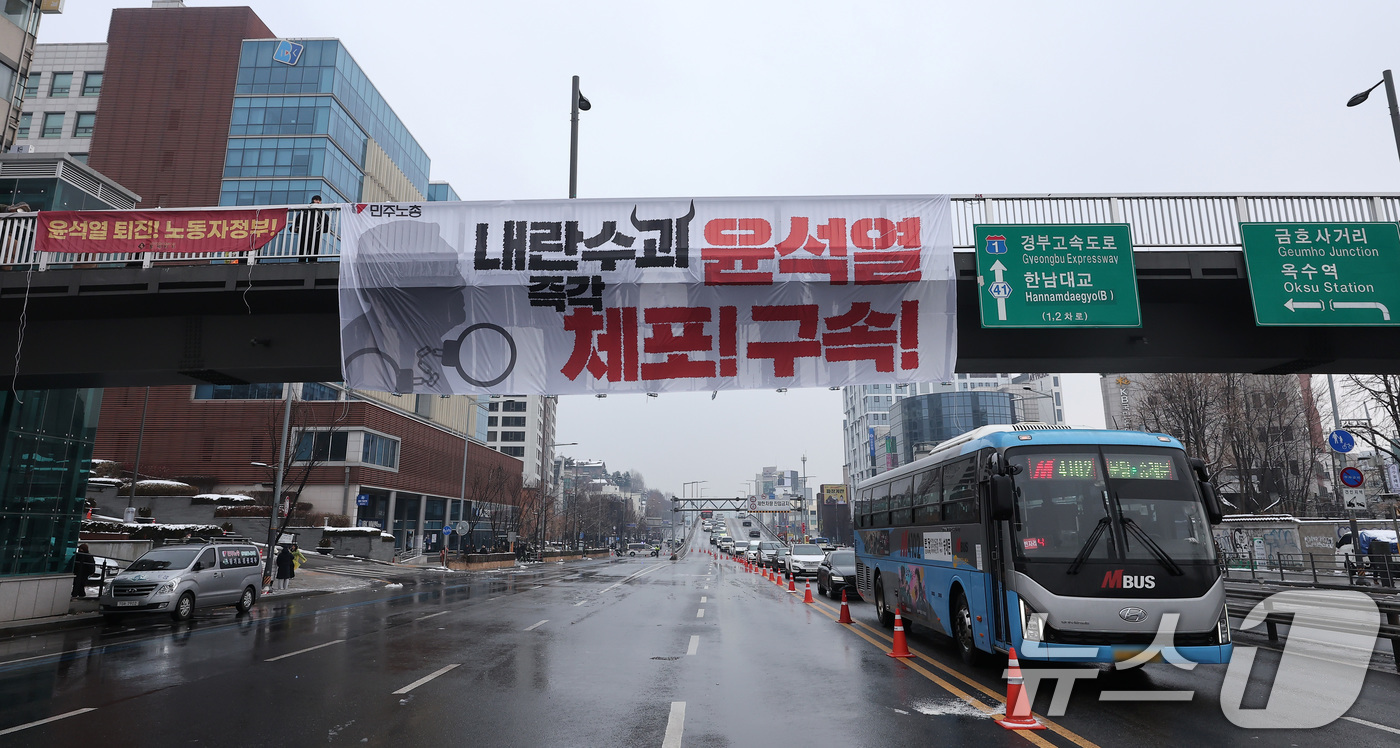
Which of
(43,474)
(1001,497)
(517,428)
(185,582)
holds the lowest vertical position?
(185,582)

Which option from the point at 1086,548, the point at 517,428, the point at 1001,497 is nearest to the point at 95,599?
A: the point at 1001,497

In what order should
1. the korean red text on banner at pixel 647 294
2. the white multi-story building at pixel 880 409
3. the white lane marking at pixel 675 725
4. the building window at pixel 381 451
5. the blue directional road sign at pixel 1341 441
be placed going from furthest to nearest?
the white multi-story building at pixel 880 409, the building window at pixel 381 451, the blue directional road sign at pixel 1341 441, the korean red text on banner at pixel 647 294, the white lane marking at pixel 675 725

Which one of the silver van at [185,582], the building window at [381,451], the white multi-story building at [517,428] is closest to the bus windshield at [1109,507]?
the silver van at [185,582]

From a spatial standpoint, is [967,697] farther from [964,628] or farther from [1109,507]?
[1109,507]

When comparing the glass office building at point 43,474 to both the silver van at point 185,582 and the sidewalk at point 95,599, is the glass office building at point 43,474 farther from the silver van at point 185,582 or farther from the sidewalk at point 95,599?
the silver van at point 185,582

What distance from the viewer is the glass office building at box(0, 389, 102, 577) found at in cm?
1877

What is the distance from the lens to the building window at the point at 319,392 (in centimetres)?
5697

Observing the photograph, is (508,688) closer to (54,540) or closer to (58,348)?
(58,348)

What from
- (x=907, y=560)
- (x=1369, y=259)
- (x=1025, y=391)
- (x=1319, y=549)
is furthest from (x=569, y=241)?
(x=1025, y=391)

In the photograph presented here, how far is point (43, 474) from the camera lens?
1983cm

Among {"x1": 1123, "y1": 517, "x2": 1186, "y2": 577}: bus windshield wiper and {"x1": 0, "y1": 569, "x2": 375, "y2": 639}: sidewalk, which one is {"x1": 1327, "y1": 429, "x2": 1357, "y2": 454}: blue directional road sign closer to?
{"x1": 1123, "y1": 517, "x2": 1186, "y2": 577}: bus windshield wiper

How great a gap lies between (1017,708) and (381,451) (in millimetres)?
58277

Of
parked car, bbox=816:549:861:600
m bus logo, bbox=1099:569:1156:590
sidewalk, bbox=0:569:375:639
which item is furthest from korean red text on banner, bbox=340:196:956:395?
parked car, bbox=816:549:861:600

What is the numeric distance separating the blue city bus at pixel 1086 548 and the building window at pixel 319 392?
55771 millimetres
